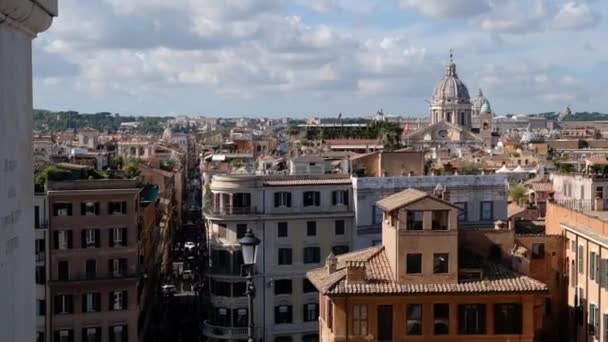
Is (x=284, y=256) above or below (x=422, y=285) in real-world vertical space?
below

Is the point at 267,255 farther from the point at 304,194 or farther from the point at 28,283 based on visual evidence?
the point at 28,283

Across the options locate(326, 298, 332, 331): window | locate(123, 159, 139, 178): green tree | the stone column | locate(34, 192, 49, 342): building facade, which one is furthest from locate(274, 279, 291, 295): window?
the stone column

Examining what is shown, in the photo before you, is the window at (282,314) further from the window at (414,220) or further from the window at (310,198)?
the window at (414,220)

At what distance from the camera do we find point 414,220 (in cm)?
2503

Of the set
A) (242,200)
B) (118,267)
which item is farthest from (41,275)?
(242,200)

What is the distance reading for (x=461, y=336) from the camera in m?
24.4

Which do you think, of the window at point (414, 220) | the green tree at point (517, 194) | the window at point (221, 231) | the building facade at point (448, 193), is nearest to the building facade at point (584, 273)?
the window at point (414, 220)

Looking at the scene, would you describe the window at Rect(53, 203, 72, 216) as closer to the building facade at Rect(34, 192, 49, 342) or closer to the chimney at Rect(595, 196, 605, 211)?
the building facade at Rect(34, 192, 49, 342)

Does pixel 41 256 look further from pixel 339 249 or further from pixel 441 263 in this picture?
pixel 441 263

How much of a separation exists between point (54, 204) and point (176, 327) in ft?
48.8

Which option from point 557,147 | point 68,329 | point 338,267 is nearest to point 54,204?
point 68,329

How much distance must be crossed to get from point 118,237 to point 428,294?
16.7m

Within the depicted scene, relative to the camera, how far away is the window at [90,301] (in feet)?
122

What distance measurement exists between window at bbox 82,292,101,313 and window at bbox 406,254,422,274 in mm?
16226
